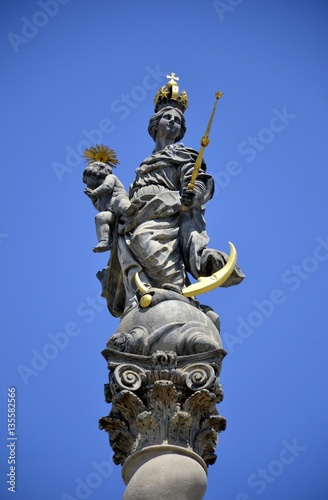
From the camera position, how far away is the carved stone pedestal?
545 inches

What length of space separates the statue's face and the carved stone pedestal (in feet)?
19.2

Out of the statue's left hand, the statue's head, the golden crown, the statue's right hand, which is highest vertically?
the golden crown

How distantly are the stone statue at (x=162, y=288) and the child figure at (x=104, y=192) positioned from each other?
0.02 m

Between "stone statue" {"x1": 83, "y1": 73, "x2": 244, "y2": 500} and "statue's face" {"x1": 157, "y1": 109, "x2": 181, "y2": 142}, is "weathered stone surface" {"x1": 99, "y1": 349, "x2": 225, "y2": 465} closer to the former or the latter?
"stone statue" {"x1": 83, "y1": 73, "x2": 244, "y2": 500}

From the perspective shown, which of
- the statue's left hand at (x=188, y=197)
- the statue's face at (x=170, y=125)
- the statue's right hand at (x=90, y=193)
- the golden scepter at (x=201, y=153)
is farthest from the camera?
the statue's face at (x=170, y=125)

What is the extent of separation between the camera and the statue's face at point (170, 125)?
64.2 feet

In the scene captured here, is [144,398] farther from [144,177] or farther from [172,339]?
[144,177]

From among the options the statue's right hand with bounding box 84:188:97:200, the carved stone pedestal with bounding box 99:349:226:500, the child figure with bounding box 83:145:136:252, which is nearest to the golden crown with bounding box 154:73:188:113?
the child figure with bounding box 83:145:136:252

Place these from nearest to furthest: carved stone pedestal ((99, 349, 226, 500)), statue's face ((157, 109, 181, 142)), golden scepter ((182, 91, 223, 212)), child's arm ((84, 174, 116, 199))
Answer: carved stone pedestal ((99, 349, 226, 500)), golden scepter ((182, 91, 223, 212)), child's arm ((84, 174, 116, 199)), statue's face ((157, 109, 181, 142))

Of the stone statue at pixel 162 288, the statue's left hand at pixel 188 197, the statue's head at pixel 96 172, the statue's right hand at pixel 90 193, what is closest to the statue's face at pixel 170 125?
the stone statue at pixel 162 288

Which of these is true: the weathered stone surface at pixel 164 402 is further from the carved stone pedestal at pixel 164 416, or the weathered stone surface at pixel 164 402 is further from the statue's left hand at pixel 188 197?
the statue's left hand at pixel 188 197

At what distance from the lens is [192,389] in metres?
14.6

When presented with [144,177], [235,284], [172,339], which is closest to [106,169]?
[144,177]

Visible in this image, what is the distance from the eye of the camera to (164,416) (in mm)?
14312
